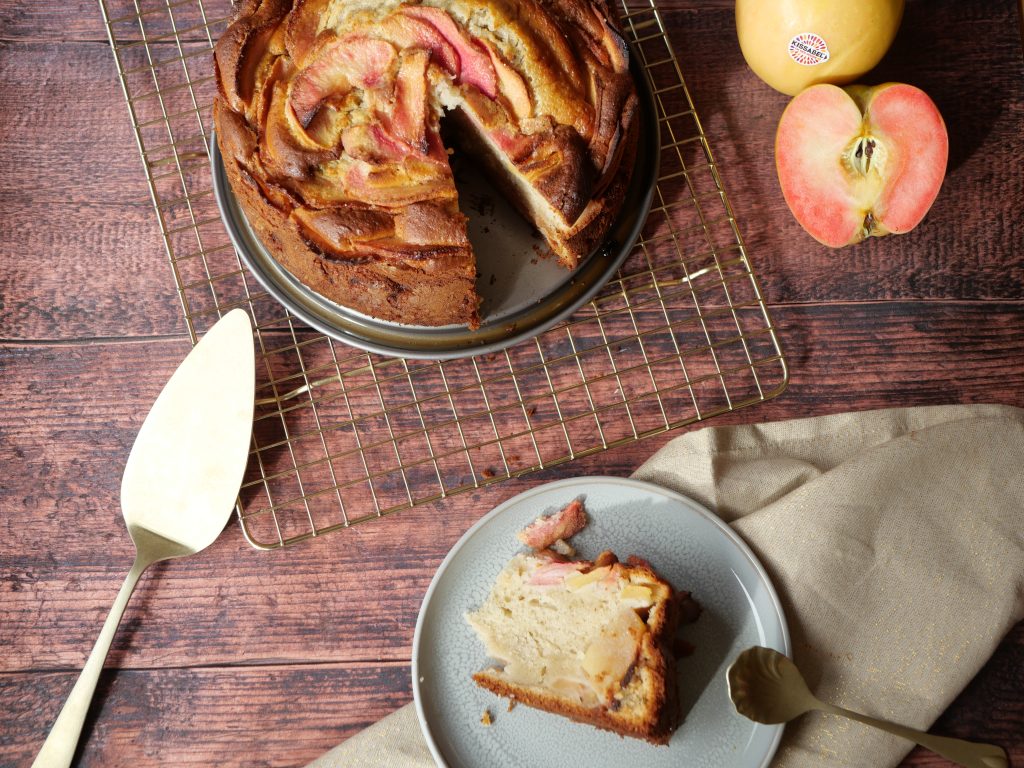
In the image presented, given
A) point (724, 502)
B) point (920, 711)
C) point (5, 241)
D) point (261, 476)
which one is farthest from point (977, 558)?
point (5, 241)

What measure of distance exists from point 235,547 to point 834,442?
176 cm

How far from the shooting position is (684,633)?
7.14 feet

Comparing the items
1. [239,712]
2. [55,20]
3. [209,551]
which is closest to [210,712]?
[239,712]

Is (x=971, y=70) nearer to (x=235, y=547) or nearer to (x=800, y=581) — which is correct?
(x=800, y=581)

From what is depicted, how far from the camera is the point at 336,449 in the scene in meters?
2.30

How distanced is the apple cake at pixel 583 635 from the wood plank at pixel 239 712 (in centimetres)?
40

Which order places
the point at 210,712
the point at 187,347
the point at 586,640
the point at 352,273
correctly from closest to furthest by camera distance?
the point at 352,273, the point at 586,640, the point at 210,712, the point at 187,347

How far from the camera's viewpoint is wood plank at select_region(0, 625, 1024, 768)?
2223mm

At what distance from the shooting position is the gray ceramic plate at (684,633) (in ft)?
7.00

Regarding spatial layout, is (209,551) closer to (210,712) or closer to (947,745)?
(210,712)

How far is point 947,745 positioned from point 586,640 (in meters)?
0.95

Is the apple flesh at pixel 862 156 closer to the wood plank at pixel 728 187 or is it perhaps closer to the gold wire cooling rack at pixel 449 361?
the wood plank at pixel 728 187

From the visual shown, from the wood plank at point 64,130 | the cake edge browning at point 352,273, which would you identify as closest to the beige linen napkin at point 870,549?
the cake edge browning at point 352,273

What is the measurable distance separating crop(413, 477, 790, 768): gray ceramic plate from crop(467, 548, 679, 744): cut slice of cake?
61 mm
